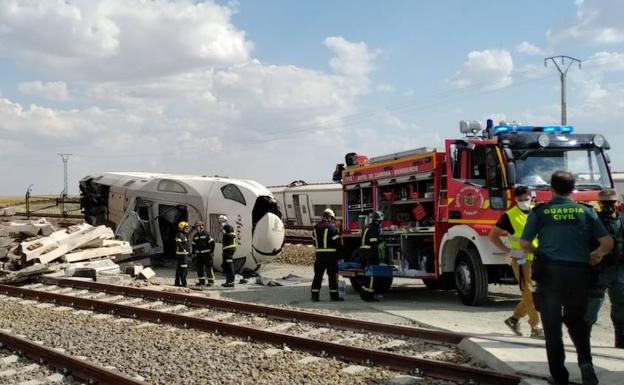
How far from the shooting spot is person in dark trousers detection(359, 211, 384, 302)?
39.8 feet

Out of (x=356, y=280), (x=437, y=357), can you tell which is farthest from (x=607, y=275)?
(x=356, y=280)

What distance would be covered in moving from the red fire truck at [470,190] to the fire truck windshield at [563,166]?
16mm

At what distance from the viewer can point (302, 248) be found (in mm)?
23656

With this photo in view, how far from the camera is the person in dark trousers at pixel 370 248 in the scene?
39.8 feet

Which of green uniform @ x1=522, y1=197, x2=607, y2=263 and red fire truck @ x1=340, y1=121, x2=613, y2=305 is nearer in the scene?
green uniform @ x1=522, y1=197, x2=607, y2=263

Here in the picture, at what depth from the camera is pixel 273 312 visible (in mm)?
10109

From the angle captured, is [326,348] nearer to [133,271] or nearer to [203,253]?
[203,253]

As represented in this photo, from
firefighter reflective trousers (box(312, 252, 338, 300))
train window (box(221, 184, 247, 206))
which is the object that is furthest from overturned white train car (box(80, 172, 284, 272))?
firefighter reflective trousers (box(312, 252, 338, 300))

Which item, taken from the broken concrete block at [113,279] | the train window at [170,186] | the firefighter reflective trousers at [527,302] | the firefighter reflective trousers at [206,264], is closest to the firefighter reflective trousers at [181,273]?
the firefighter reflective trousers at [206,264]

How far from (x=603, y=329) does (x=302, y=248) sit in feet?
50.2

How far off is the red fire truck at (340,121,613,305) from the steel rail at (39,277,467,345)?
8.84 feet

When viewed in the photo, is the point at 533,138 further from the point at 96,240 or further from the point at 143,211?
the point at 143,211

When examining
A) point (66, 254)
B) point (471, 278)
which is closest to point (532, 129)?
point (471, 278)

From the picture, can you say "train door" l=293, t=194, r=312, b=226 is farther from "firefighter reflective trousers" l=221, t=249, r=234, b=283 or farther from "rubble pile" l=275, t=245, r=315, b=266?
"firefighter reflective trousers" l=221, t=249, r=234, b=283
